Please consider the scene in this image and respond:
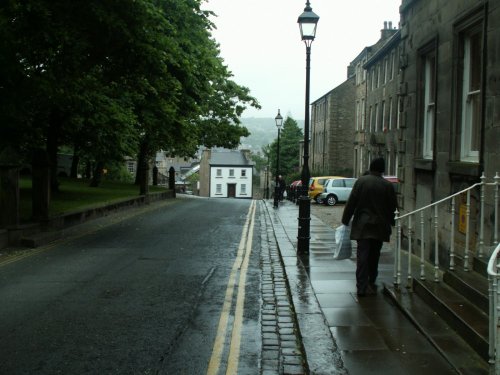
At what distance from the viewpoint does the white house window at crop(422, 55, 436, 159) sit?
451 inches

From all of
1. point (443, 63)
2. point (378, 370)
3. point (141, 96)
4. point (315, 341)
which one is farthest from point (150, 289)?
point (141, 96)

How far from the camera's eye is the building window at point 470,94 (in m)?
9.18

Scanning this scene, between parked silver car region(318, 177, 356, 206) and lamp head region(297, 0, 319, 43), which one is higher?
lamp head region(297, 0, 319, 43)

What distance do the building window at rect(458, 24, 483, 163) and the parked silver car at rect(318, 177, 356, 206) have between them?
21.7 metres

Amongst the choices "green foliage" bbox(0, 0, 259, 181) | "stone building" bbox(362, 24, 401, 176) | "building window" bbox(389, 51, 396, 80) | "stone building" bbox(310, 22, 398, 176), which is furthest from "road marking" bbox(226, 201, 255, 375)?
"stone building" bbox(310, 22, 398, 176)

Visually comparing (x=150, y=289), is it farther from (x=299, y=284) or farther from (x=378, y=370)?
(x=378, y=370)

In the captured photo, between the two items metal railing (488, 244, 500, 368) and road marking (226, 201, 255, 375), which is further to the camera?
road marking (226, 201, 255, 375)

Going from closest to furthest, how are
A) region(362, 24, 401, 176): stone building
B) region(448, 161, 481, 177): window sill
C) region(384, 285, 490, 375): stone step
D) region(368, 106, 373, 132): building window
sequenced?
region(384, 285, 490, 375): stone step < region(448, 161, 481, 177): window sill < region(362, 24, 401, 176): stone building < region(368, 106, 373, 132): building window

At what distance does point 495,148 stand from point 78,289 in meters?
6.32

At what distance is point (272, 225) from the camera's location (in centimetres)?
1852

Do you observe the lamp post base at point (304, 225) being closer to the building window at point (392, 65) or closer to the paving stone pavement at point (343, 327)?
the paving stone pavement at point (343, 327)

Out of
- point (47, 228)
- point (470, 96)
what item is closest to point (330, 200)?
point (47, 228)

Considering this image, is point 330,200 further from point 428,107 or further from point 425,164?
point 425,164

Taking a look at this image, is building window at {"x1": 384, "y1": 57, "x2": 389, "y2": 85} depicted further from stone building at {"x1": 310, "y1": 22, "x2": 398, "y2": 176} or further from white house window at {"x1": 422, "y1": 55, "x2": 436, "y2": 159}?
white house window at {"x1": 422, "y1": 55, "x2": 436, "y2": 159}
